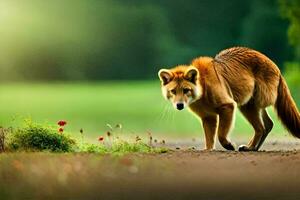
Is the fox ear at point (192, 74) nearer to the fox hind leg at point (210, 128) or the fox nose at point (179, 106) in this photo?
the fox nose at point (179, 106)

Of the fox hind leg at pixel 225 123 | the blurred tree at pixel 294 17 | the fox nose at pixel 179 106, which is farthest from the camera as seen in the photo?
the blurred tree at pixel 294 17

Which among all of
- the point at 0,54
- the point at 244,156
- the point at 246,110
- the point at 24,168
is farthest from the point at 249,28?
the point at 24,168

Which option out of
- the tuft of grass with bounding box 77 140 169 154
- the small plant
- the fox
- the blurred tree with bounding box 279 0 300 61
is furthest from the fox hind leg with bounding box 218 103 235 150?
the blurred tree with bounding box 279 0 300 61

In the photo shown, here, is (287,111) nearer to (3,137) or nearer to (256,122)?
(256,122)

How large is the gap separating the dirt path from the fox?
1492 millimetres

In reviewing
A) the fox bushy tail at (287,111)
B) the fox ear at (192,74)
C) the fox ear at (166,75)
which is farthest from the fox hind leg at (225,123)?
the fox bushy tail at (287,111)

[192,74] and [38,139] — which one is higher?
[192,74]

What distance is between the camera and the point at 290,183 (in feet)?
26.0

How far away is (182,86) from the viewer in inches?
426

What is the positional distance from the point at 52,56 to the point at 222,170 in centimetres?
2428

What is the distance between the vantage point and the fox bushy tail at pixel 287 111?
11.9 meters

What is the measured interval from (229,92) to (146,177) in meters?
3.76

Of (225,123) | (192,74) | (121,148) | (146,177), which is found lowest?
(146,177)

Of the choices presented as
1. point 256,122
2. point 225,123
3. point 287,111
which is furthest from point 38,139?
point 287,111
